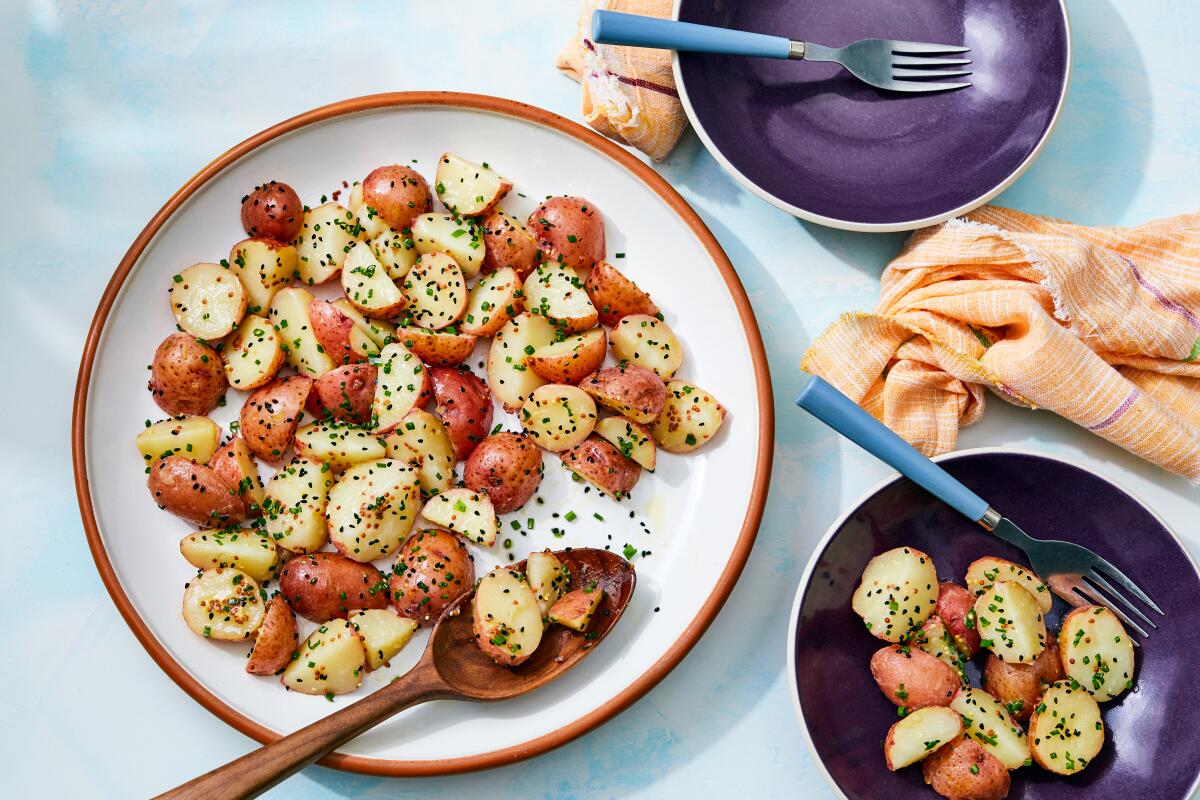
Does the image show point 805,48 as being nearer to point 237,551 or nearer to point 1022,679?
point 1022,679

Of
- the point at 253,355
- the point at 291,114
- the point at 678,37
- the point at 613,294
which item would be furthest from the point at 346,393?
the point at 678,37

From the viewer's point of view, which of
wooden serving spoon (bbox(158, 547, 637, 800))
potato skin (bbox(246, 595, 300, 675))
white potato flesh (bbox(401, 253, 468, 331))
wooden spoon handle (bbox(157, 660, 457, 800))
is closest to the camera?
wooden spoon handle (bbox(157, 660, 457, 800))

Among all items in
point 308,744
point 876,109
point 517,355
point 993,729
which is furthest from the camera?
point 876,109

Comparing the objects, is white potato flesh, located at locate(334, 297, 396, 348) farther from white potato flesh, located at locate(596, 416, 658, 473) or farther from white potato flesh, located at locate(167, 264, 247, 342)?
white potato flesh, located at locate(596, 416, 658, 473)

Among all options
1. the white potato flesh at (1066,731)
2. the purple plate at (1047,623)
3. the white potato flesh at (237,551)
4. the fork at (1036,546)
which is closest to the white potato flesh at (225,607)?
the white potato flesh at (237,551)

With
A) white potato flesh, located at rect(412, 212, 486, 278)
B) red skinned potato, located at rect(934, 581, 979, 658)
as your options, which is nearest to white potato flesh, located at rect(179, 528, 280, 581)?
white potato flesh, located at rect(412, 212, 486, 278)

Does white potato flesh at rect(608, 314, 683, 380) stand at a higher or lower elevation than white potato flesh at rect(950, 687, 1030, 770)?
higher

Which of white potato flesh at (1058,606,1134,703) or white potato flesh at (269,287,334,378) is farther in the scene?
white potato flesh at (269,287,334,378)
